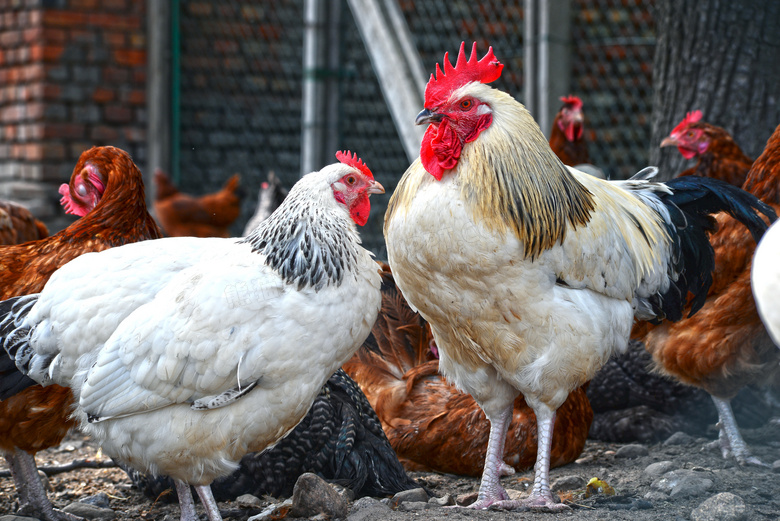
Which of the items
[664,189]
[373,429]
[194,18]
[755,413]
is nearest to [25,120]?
[194,18]

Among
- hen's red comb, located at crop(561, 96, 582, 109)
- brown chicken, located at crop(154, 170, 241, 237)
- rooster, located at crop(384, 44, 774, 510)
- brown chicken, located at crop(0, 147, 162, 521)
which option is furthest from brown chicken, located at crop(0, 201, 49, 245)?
hen's red comb, located at crop(561, 96, 582, 109)

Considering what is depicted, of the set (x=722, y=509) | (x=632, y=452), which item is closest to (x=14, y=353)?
(x=722, y=509)

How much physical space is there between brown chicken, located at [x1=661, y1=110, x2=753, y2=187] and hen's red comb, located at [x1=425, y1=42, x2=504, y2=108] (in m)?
1.79

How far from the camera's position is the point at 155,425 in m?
2.42

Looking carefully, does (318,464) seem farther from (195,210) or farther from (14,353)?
(195,210)

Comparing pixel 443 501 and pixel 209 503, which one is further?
pixel 443 501

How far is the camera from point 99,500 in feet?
10.5

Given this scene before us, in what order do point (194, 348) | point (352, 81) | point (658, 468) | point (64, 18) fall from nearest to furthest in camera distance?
point (194, 348)
point (658, 468)
point (352, 81)
point (64, 18)

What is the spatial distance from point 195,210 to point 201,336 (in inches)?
211

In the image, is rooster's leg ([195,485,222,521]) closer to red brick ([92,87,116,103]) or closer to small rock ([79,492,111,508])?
small rock ([79,492,111,508])

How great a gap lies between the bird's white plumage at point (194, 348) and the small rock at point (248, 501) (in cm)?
54

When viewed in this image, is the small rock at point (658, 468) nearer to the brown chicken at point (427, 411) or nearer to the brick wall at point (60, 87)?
the brown chicken at point (427, 411)

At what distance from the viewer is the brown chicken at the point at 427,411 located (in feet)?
10.9

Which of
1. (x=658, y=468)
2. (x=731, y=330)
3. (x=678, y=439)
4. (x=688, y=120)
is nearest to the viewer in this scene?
(x=658, y=468)
